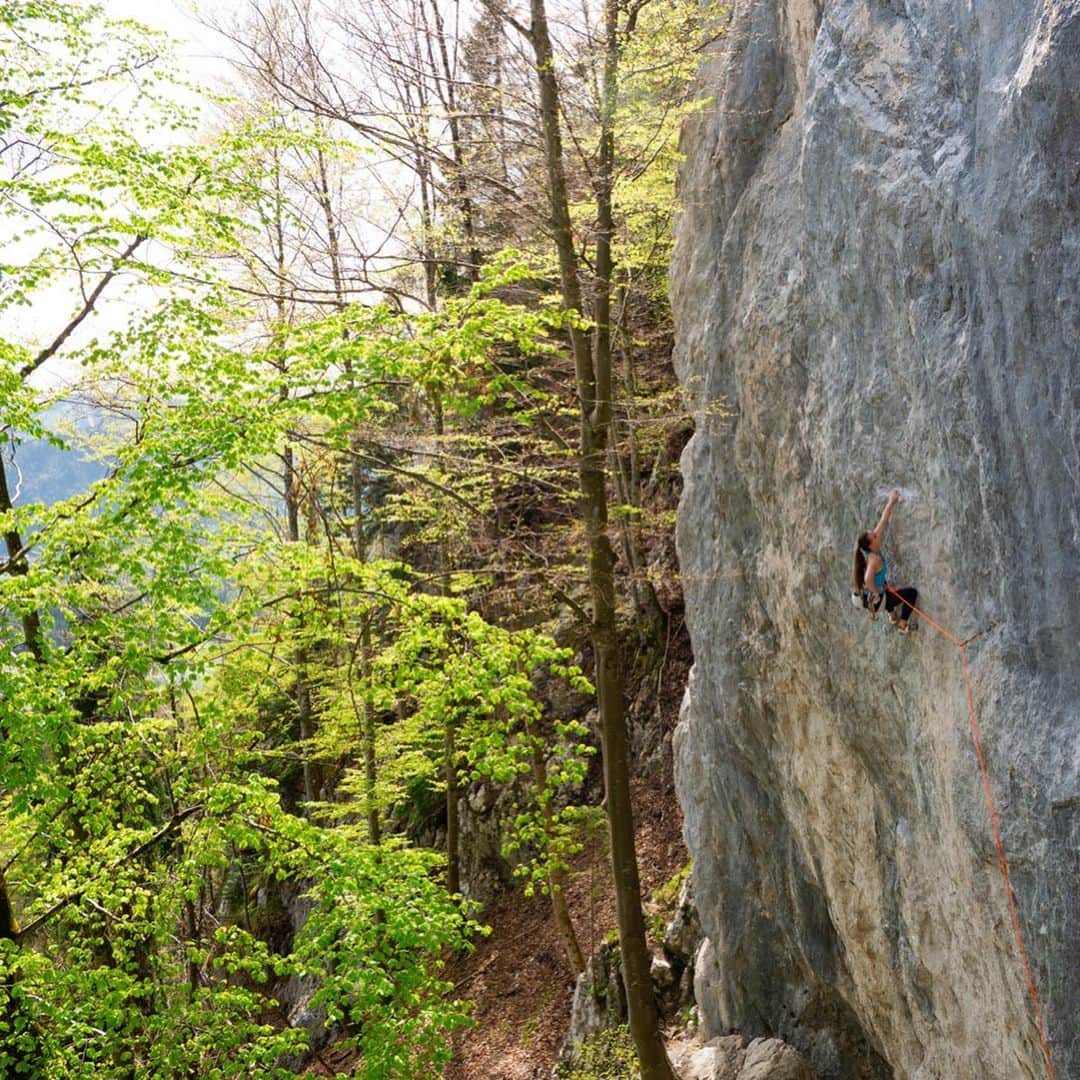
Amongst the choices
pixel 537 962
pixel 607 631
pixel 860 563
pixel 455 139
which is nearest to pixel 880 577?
pixel 860 563

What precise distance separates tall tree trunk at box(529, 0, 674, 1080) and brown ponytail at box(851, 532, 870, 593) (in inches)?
121

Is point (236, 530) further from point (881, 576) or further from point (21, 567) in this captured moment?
point (881, 576)

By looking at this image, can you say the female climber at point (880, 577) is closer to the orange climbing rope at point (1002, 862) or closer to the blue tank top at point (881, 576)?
the blue tank top at point (881, 576)

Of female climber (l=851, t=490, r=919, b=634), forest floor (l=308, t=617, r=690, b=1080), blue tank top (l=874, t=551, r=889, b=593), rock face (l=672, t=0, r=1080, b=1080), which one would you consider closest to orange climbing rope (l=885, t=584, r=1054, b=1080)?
rock face (l=672, t=0, r=1080, b=1080)

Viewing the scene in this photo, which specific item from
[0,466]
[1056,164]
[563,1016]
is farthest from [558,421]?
[1056,164]

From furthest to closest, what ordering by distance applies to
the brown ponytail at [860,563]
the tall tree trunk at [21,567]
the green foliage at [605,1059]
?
the green foliage at [605,1059]
the tall tree trunk at [21,567]
the brown ponytail at [860,563]

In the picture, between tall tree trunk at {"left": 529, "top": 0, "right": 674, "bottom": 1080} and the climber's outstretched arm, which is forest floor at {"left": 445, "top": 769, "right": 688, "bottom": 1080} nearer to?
tall tree trunk at {"left": 529, "top": 0, "right": 674, "bottom": 1080}

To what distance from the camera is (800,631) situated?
26.2 ft

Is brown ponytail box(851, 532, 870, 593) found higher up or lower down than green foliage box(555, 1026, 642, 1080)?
higher up

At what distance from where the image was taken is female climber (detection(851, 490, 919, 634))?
6168 millimetres

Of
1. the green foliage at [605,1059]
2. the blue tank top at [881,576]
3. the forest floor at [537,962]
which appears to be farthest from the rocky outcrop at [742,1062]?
the blue tank top at [881,576]

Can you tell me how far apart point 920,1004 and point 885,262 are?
4.91m

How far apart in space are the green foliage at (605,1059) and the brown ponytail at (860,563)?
628 centimetres

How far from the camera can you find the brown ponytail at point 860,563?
21.0 feet
